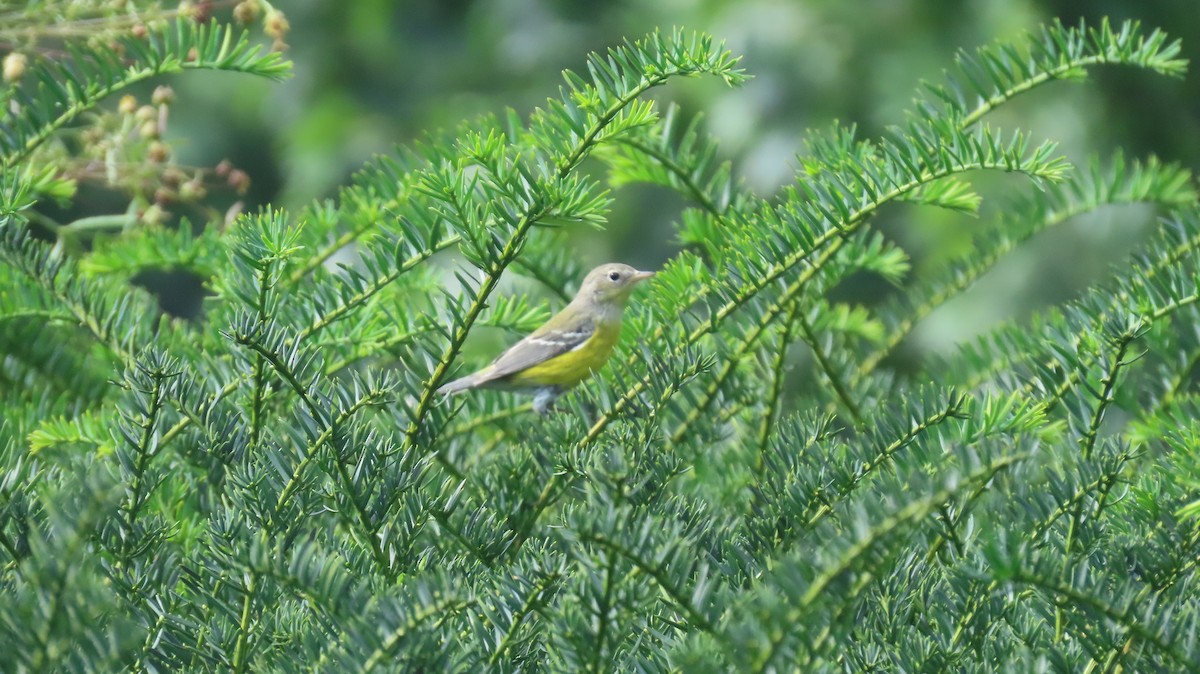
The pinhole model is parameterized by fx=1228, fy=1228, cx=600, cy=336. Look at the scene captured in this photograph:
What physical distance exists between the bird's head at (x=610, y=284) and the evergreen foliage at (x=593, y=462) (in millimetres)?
688

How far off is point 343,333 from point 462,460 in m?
0.17

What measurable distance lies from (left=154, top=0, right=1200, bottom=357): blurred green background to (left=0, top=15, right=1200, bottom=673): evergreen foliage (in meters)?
1.78

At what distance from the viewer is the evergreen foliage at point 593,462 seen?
62 centimetres

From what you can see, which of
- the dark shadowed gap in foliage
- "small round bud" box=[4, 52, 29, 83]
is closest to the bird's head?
"small round bud" box=[4, 52, 29, 83]

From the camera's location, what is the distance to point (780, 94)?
5.10 metres

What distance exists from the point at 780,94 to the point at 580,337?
3.24 metres

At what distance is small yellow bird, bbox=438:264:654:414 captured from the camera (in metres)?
1.82

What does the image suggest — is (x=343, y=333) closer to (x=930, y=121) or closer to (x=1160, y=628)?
(x=930, y=121)

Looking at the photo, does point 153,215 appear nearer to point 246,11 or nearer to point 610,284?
point 246,11

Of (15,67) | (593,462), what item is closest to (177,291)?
(15,67)

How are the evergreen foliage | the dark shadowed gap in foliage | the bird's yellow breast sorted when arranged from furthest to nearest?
the dark shadowed gap in foliage, the bird's yellow breast, the evergreen foliage

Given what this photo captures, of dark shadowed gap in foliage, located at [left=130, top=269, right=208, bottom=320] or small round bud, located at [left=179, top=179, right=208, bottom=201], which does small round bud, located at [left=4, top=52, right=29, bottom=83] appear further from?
dark shadowed gap in foliage, located at [left=130, top=269, right=208, bottom=320]

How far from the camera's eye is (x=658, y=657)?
684 millimetres

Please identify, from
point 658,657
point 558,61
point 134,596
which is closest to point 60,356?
point 134,596
